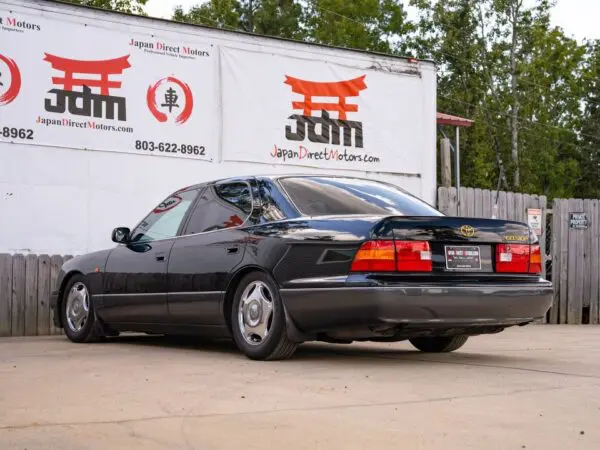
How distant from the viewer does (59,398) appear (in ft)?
19.3

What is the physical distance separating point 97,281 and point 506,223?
4.00m

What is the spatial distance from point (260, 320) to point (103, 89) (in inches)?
244

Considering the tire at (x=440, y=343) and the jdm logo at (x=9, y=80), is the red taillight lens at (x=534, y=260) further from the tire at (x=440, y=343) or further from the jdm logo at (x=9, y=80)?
the jdm logo at (x=9, y=80)

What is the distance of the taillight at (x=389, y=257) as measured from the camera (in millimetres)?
7211

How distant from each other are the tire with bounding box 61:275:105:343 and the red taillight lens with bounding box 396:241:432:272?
3.75 m

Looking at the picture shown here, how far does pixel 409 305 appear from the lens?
282 inches

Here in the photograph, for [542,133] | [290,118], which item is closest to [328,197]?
[290,118]

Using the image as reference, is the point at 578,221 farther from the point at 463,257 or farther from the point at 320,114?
the point at 463,257

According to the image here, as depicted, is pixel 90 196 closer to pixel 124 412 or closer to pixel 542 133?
pixel 124 412

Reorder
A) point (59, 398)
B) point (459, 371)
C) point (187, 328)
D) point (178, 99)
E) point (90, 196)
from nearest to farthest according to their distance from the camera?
point (59, 398)
point (459, 371)
point (187, 328)
point (90, 196)
point (178, 99)

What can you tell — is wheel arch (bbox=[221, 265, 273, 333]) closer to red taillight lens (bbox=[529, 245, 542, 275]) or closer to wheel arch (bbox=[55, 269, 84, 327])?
red taillight lens (bbox=[529, 245, 542, 275])

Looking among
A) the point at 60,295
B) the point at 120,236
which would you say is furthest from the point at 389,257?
the point at 60,295

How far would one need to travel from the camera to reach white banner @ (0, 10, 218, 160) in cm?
1258

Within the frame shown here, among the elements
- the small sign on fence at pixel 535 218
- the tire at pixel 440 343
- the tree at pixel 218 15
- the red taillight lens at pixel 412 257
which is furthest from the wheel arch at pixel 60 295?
the tree at pixel 218 15
